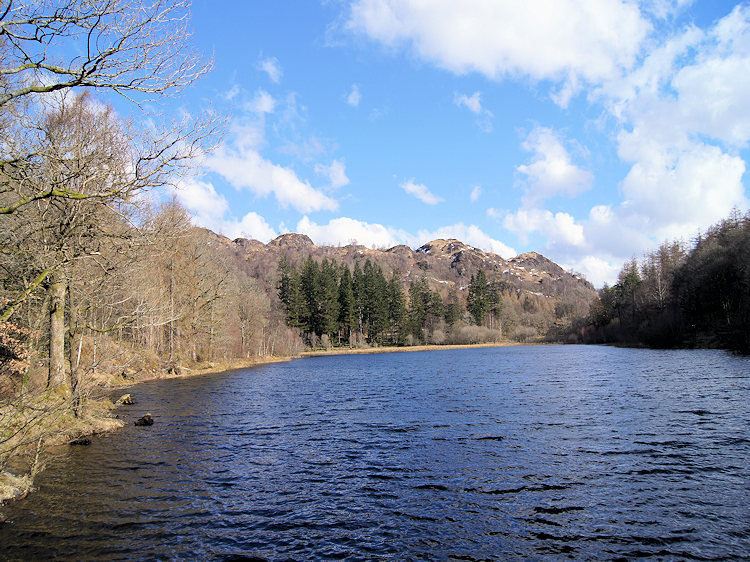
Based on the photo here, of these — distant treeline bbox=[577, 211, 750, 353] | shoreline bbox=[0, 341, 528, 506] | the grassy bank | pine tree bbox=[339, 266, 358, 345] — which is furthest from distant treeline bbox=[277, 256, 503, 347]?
distant treeline bbox=[577, 211, 750, 353]

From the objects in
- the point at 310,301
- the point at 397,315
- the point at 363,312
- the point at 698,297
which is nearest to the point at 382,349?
the point at 397,315

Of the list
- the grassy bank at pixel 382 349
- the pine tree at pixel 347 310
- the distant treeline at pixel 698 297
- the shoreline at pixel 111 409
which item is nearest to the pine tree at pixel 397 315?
the grassy bank at pixel 382 349

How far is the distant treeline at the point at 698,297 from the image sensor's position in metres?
57.0

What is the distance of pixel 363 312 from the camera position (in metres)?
117

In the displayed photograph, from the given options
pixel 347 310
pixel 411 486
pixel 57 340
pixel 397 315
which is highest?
pixel 347 310

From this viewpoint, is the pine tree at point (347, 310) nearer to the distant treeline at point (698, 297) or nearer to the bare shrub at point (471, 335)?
the bare shrub at point (471, 335)

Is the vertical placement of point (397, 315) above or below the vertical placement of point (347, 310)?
below

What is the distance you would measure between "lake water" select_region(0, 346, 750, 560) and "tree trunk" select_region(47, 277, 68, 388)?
290 cm

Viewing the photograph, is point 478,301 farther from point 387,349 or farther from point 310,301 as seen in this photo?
point 310,301

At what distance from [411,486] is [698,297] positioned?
7442cm

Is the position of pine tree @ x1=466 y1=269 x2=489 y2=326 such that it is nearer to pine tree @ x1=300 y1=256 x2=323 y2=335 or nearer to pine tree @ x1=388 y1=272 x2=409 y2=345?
pine tree @ x1=388 y1=272 x2=409 y2=345

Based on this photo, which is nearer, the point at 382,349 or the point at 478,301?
the point at 382,349

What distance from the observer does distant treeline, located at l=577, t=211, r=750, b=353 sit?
187ft

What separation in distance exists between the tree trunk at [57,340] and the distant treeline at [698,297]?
62807mm
